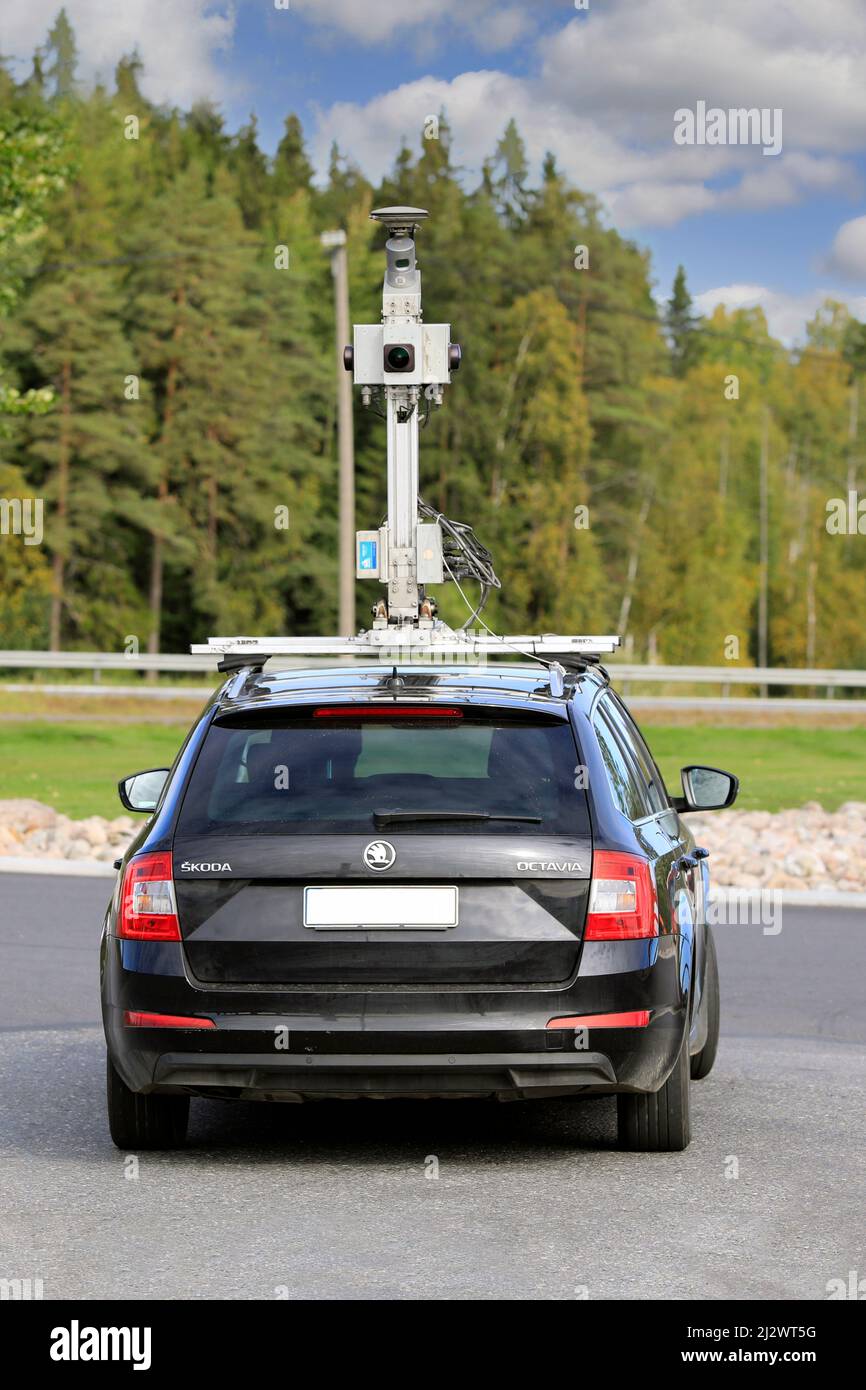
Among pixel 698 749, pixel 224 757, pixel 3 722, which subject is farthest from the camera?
pixel 3 722

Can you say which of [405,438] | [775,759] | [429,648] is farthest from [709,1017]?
[775,759]

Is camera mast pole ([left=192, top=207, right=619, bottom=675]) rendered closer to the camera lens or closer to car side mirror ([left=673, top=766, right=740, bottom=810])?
the camera lens

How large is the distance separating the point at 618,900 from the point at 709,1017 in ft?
6.42

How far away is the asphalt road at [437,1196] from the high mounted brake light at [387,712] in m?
1.37

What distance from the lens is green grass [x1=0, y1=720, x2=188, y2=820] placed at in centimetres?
2352

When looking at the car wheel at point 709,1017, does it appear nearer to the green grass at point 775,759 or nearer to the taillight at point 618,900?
the taillight at point 618,900

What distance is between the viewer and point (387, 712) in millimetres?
6453

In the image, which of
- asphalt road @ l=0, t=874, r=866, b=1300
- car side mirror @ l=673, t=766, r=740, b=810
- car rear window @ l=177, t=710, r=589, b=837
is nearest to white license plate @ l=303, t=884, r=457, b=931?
car rear window @ l=177, t=710, r=589, b=837

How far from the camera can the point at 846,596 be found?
298 feet

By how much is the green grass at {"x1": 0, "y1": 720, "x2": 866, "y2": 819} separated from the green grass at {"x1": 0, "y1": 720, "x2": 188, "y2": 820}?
12mm
